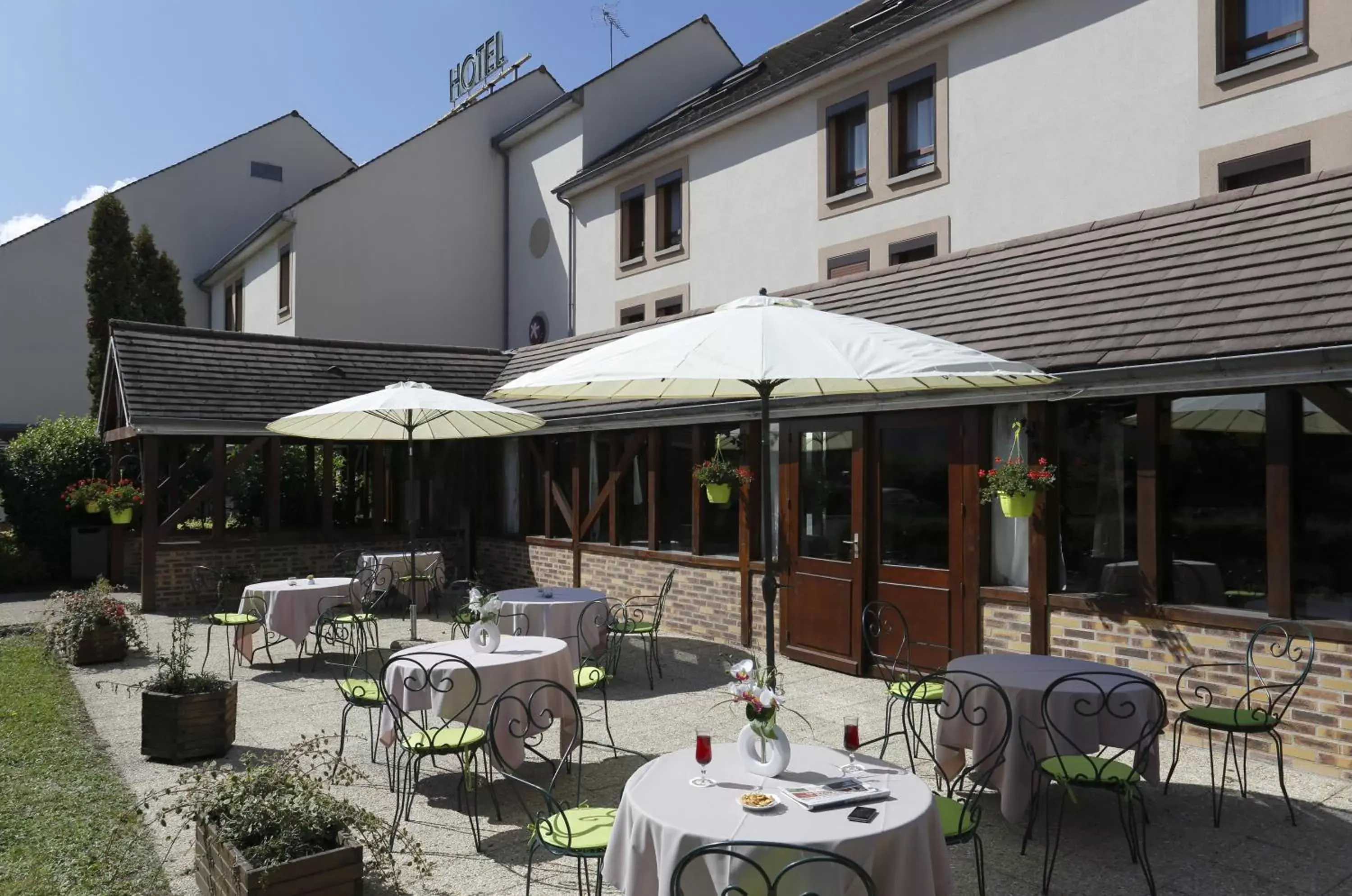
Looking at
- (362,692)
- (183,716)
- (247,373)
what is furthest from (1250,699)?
(247,373)

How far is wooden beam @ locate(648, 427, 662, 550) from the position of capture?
11828 millimetres

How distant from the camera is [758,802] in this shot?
350 cm

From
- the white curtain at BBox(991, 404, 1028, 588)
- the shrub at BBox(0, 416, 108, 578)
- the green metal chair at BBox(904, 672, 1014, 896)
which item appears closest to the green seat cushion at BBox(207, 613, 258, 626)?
the green metal chair at BBox(904, 672, 1014, 896)

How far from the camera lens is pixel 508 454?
611 inches

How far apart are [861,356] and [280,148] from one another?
27.7 m

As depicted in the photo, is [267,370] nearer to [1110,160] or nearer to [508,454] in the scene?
[508,454]

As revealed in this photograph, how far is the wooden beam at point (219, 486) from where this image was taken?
45.0 feet

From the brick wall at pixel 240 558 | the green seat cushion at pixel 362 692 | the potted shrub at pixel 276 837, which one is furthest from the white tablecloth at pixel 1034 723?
the brick wall at pixel 240 558

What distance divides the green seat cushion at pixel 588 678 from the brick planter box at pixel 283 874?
2.87 metres

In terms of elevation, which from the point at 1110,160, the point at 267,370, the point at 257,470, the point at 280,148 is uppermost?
the point at 280,148

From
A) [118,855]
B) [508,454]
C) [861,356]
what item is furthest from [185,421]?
[861,356]

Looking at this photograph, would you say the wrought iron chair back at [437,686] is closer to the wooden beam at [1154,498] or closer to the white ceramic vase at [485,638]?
the white ceramic vase at [485,638]

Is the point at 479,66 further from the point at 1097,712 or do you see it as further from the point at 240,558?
the point at 1097,712

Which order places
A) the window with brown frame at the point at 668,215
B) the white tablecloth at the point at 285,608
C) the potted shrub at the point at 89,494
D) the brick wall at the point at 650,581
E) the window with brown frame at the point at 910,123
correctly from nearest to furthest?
the white tablecloth at the point at 285,608 < the brick wall at the point at 650,581 < the potted shrub at the point at 89,494 < the window with brown frame at the point at 910,123 < the window with brown frame at the point at 668,215
